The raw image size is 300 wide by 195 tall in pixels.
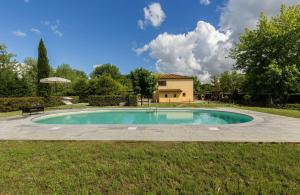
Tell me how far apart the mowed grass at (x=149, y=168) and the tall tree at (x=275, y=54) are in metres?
23.7

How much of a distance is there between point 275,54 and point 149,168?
30412 mm

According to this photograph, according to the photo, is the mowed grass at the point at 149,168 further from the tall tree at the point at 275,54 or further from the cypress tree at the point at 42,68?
the tall tree at the point at 275,54

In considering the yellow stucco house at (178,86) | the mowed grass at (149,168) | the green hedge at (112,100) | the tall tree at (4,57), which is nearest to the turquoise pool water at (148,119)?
the green hedge at (112,100)

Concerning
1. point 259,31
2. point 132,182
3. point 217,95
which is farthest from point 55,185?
point 217,95

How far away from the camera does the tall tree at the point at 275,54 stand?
2389cm

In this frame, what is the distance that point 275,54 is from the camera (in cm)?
2619

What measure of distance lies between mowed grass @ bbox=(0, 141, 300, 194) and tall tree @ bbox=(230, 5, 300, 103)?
23.7 m

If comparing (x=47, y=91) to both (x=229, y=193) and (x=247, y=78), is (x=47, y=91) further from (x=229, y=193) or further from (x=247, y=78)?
(x=247, y=78)

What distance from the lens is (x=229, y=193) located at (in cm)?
373

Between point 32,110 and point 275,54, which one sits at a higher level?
point 275,54

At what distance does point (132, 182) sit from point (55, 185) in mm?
1819

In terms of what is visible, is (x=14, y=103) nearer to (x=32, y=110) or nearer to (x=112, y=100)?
(x=32, y=110)

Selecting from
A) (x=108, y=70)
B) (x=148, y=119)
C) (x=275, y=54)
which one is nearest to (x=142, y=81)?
A: (x=148, y=119)

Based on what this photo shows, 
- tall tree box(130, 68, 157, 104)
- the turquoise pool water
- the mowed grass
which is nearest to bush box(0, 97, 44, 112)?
the turquoise pool water
